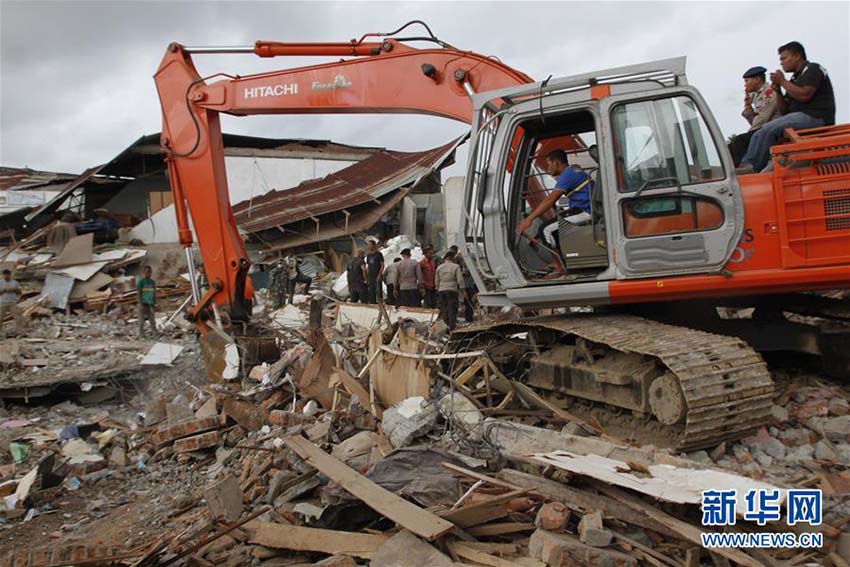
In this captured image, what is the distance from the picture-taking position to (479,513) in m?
3.52

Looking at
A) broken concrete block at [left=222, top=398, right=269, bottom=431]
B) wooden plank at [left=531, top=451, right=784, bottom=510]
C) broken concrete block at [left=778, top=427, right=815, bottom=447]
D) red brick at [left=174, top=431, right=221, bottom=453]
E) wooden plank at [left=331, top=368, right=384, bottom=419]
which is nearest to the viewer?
wooden plank at [left=531, top=451, right=784, bottom=510]

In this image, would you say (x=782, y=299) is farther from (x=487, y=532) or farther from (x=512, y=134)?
(x=487, y=532)

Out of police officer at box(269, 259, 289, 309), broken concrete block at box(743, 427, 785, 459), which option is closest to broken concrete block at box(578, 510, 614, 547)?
broken concrete block at box(743, 427, 785, 459)

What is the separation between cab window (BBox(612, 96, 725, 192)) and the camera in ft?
15.5

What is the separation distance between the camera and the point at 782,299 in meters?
5.50

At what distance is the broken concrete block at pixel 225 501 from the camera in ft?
13.6

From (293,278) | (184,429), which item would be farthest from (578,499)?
(293,278)

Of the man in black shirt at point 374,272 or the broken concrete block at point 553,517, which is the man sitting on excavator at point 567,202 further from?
the man in black shirt at point 374,272

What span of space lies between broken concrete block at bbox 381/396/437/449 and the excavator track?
135cm

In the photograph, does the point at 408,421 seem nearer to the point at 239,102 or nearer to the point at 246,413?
the point at 246,413

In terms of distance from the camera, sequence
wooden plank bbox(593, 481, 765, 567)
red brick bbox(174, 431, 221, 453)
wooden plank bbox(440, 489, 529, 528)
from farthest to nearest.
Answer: red brick bbox(174, 431, 221, 453)
wooden plank bbox(440, 489, 529, 528)
wooden plank bbox(593, 481, 765, 567)

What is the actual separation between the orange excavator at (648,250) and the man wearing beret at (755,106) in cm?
68

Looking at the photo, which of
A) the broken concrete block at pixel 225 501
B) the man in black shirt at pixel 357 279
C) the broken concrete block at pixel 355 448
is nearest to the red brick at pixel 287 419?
the broken concrete block at pixel 355 448

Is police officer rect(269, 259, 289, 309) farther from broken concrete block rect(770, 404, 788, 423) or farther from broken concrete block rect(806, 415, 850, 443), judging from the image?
broken concrete block rect(806, 415, 850, 443)
